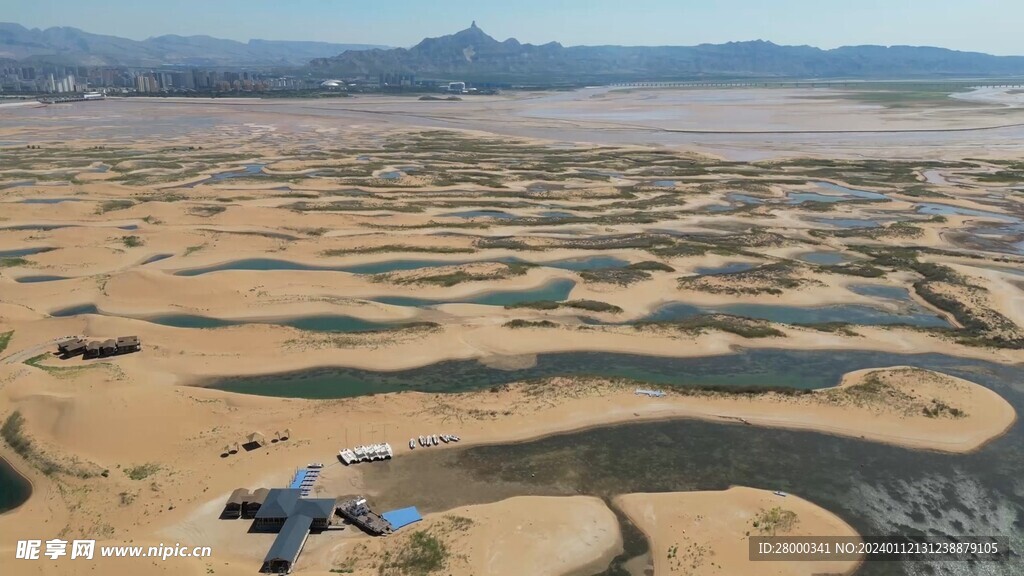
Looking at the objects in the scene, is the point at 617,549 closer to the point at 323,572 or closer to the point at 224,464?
the point at 323,572

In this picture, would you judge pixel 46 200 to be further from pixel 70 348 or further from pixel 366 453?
pixel 366 453

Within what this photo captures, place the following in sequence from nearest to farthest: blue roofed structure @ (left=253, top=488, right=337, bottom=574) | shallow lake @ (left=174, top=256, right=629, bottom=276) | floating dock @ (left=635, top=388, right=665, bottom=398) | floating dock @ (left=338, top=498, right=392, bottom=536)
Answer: blue roofed structure @ (left=253, top=488, right=337, bottom=574) < floating dock @ (left=338, top=498, right=392, bottom=536) < floating dock @ (left=635, top=388, right=665, bottom=398) < shallow lake @ (left=174, top=256, right=629, bottom=276)

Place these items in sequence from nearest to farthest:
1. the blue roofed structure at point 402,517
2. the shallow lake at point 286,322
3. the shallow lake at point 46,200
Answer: the blue roofed structure at point 402,517 < the shallow lake at point 286,322 < the shallow lake at point 46,200

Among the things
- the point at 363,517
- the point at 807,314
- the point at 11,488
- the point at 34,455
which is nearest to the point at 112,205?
the point at 34,455

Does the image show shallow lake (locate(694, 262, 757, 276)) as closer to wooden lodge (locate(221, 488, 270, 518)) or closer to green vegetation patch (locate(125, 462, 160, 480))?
wooden lodge (locate(221, 488, 270, 518))

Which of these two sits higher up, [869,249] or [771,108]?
[771,108]

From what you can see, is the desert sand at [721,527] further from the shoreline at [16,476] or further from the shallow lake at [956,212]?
the shallow lake at [956,212]

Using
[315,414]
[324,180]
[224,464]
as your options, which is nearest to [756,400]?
[315,414]

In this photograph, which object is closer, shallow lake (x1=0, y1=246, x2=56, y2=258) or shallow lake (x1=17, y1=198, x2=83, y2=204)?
shallow lake (x1=0, y1=246, x2=56, y2=258)

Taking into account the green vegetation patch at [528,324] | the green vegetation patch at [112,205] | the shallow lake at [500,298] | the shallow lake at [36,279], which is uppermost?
the green vegetation patch at [112,205]

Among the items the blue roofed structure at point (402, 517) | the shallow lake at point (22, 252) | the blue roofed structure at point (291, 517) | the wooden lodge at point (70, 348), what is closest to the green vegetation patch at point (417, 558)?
the blue roofed structure at point (402, 517)

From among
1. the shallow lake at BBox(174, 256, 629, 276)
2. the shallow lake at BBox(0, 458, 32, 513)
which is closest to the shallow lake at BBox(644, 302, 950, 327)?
the shallow lake at BBox(174, 256, 629, 276)
